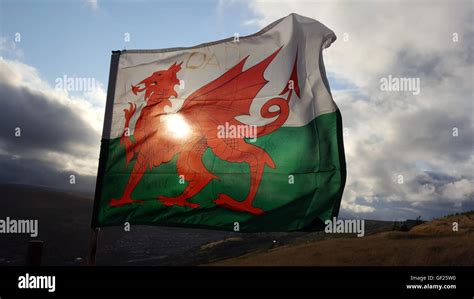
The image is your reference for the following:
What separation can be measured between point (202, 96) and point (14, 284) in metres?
4.70

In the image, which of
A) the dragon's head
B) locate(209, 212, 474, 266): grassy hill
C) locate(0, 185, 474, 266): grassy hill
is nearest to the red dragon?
the dragon's head

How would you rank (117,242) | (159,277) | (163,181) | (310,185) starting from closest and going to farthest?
(159,277), (310,185), (163,181), (117,242)

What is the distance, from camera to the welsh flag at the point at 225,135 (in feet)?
24.9

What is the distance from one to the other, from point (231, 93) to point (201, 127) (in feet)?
3.00

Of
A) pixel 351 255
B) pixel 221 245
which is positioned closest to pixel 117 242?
pixel 221 245

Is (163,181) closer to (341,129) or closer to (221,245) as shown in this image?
(341,129)

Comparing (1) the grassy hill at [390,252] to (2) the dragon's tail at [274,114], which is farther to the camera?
(1) the grassy hill at [390,252]

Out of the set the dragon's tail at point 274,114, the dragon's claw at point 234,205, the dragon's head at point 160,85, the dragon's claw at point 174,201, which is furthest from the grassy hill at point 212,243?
the dragon's head at point 160,85

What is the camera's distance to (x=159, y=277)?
6684 mm

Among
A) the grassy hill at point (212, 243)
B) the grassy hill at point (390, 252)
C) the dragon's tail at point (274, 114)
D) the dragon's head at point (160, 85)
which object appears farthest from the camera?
the grassy hill at point (212, 243)

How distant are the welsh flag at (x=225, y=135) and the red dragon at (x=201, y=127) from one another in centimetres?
2

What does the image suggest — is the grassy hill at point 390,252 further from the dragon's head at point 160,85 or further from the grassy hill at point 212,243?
the dragon's head at point 160,85

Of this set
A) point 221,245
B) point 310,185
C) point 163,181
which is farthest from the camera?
point 221,245

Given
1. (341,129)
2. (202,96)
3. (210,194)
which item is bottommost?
(210,194)
